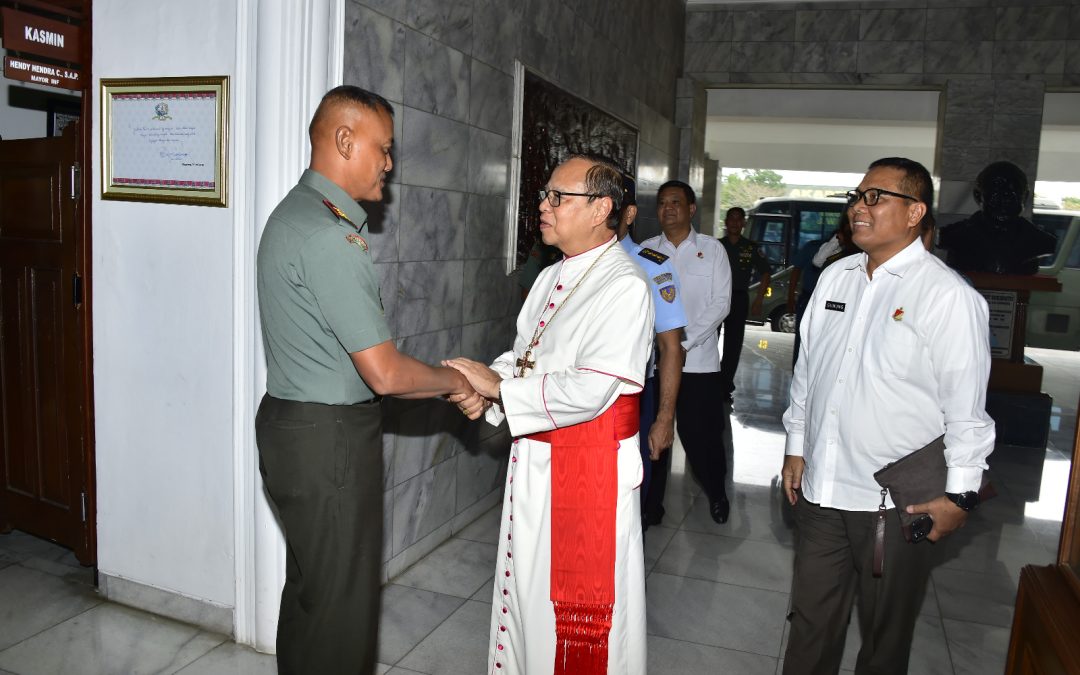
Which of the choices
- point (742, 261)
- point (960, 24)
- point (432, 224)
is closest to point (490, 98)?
point (432, 224)

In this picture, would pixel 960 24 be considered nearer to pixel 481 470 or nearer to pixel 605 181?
pixel 481 470

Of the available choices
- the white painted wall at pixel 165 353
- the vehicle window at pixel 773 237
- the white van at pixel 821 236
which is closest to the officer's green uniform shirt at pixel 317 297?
the white painted wall at pixel 165 353

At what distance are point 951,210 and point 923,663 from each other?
679 centimetres

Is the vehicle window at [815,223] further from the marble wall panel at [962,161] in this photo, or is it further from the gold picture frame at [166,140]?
the gold picture frame at [166,140]

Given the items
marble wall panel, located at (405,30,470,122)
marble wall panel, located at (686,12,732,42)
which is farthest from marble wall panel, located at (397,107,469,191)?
marble wall panel, located at (686,12,732,42)

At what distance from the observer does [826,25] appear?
8.89 metres

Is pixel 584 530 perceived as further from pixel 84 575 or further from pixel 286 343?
pixel 84 575

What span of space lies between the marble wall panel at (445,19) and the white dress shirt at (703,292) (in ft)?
4.44

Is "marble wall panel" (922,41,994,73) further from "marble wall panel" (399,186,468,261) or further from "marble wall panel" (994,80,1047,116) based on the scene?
"marble wall panel" (399,186,468,261)

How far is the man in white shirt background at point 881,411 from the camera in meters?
2.16

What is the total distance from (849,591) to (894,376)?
65 cm

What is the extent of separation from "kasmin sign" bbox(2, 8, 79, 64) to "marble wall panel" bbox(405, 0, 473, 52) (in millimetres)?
1245

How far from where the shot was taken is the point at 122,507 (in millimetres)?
3262

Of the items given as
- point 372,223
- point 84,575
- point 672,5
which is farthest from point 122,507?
point 672,5
